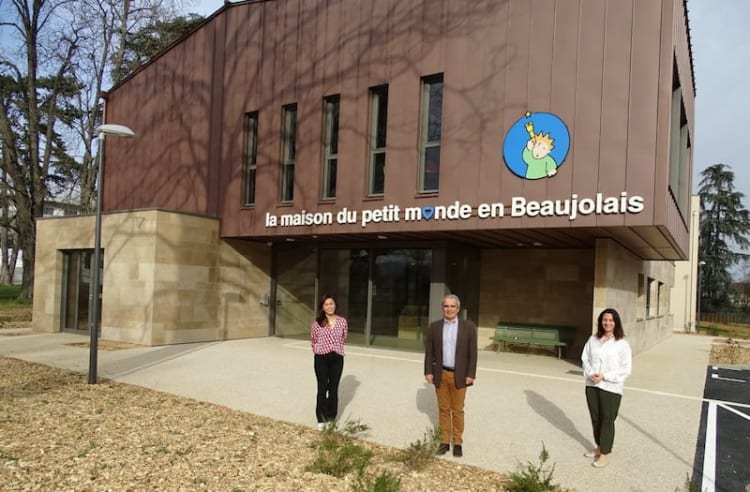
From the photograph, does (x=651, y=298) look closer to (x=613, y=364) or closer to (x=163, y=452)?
(x=613, y=364)

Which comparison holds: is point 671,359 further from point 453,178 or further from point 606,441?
point 606,441

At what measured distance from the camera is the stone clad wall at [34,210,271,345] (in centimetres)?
1450

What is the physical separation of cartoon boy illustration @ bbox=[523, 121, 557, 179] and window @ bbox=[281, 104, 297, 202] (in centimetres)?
670

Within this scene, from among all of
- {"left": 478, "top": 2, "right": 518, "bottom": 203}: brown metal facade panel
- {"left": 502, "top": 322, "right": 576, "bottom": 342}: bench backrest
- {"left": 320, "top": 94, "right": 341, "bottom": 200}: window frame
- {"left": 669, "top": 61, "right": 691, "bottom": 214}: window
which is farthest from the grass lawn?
{"left": 669, "top": 61, "right": 691, "bottom": 214}: window

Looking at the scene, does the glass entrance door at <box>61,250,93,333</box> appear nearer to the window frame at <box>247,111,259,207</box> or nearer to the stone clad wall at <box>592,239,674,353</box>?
the window frame at <box>247,111,259,207</box>

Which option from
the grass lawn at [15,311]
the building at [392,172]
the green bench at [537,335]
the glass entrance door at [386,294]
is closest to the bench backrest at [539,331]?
the green bench at [537,335]

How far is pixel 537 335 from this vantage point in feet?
48.6

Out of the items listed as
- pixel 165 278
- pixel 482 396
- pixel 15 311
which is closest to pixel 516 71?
pixel 482 396

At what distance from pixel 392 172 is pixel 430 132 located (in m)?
1.26

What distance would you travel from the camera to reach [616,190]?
10539 millimetres

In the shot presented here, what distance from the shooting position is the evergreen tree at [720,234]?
4969 centimetres

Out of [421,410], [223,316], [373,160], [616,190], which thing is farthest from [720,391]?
[223,316]

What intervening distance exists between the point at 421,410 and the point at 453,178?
582 centimetres

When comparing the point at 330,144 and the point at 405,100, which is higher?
the point at 405,100
